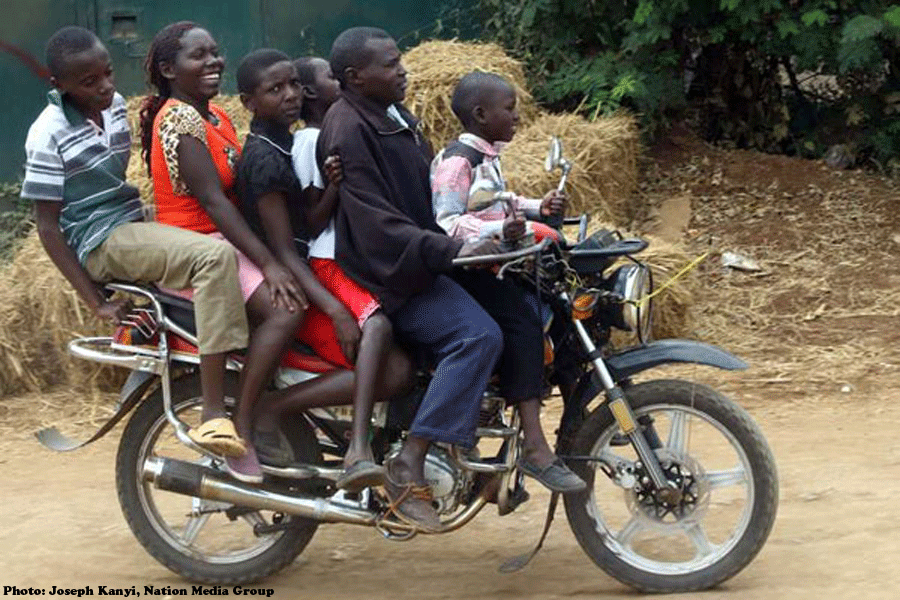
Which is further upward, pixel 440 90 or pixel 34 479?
pixel 440 90

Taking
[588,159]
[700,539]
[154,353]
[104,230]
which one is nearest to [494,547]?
[700,539]

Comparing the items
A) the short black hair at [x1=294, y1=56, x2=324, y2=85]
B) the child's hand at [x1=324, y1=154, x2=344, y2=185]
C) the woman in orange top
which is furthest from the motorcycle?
the short black hair at [x1=294, y1=56, x2=324, y2=85]

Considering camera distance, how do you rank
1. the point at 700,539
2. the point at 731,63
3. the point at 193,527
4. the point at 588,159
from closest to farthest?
the point at 700,539
the point at 193,527
the point at 588,159
the point at 731,63

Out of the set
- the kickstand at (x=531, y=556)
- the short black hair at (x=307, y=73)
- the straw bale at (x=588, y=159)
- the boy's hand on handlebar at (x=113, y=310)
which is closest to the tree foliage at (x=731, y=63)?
the straw bale at (x=588, y=159)

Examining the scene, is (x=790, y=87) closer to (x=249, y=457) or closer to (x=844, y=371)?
(x=844, y=371)

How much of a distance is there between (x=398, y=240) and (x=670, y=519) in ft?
4.05

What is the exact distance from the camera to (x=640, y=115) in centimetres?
1003

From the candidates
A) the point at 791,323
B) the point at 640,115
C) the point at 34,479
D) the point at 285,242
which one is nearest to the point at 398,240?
the point at 285,242

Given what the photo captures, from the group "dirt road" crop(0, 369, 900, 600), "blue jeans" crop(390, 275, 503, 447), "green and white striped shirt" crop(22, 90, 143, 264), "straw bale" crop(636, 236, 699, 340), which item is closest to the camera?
"blue jeans" crop(390, 275, 503, 447)

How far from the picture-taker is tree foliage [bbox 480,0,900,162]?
A: 31.3 feet

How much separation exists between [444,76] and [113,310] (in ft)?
15.1

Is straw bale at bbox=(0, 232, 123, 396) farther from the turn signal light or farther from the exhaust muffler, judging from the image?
the turn signal light

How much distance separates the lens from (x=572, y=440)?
5.03m

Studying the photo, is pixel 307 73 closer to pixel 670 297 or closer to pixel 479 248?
pixel 479 248
